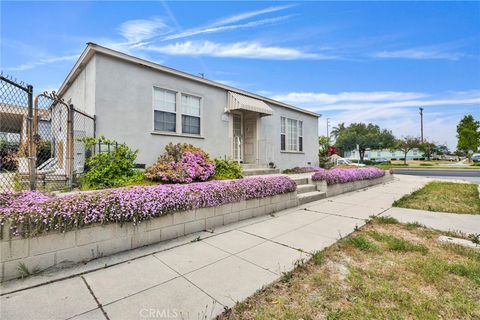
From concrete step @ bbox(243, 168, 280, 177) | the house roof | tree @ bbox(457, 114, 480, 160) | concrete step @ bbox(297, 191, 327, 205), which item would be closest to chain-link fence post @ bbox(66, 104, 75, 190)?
the house roof

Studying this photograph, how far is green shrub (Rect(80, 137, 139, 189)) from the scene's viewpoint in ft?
16.4

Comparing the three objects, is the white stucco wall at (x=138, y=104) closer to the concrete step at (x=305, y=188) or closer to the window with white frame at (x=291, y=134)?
the concrete step at (x=305, y=188)

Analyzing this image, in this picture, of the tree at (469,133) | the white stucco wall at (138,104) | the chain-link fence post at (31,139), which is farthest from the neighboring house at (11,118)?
the tree at (469,133)

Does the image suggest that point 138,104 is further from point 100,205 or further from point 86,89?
point 100,205

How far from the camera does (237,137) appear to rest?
10.4 metres

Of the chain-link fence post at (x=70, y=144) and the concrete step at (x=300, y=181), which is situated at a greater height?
the chain-link fence post at (x=70, y=144)

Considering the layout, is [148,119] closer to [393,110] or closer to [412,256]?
[412,256]

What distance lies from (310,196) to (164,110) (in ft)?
18.8

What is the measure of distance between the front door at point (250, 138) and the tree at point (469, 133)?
42.4m

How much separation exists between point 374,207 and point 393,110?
27480 millimetres

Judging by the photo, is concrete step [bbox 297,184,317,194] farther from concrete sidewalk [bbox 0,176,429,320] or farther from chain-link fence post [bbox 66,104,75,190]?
chain-link fence post [bbox 66,104,75,190]

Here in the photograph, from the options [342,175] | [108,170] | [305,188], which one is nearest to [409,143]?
[342,175]

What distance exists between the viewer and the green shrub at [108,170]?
5004 millimetres

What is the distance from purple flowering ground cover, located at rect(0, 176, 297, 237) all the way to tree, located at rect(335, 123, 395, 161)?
46843 mm
